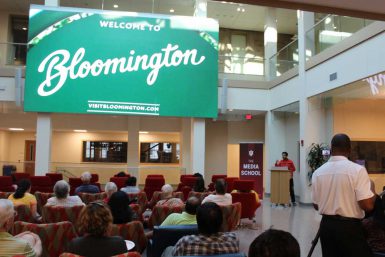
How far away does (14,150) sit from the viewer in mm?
18203

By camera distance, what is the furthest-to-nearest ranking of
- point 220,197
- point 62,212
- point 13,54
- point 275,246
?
point 13,54
point 220,197
point 62,212
point 275,246

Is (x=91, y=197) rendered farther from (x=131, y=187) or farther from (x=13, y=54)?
(x=13, y=54)

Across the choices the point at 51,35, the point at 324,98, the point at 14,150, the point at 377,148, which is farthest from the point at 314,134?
the point at 14,150

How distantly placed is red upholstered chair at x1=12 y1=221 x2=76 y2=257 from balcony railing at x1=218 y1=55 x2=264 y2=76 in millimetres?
11664

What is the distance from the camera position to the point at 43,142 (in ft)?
42.3

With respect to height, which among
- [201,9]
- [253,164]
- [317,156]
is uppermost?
[201,9]

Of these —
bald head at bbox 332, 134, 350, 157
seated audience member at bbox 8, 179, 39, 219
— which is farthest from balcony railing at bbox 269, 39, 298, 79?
bald head at bbox 332, 134, 350, 157

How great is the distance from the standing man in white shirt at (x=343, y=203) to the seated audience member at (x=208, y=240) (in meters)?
0.86

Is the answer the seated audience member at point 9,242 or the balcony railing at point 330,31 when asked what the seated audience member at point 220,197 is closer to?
the seated audience member at point 9,242

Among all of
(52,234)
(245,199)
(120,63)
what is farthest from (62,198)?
(120,63)

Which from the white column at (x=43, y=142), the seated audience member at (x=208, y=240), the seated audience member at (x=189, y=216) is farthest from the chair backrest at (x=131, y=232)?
the white column at (x=43, y=142)

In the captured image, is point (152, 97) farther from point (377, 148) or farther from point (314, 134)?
point (377, 148)

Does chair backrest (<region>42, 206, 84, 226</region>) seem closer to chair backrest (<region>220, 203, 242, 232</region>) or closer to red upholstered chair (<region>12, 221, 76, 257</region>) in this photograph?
red upholstered chair (<region>12, 221, 76, 257</region>)

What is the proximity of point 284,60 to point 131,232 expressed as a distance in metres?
11.8
